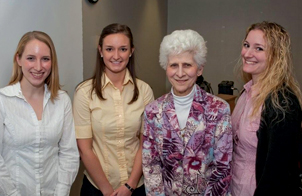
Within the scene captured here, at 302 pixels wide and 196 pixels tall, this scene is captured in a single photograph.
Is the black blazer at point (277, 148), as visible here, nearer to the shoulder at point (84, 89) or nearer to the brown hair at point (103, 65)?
the brown hair at point (103, 65)

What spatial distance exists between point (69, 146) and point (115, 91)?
41 centimetres

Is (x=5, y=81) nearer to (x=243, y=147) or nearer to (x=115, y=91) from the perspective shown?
(x=115, y=91)

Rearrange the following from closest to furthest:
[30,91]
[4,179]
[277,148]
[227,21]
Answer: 1. [277,148]
2. [4,179]
3. [30,91]
4. [227,21]

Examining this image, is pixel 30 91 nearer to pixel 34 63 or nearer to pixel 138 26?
pixel 34 63

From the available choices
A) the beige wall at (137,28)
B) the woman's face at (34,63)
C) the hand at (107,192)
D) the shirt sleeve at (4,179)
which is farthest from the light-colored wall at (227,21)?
the shirt sleeve at (4,179)

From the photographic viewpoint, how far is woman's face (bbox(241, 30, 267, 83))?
150 centimetres

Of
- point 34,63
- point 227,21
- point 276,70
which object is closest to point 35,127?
point 34,63

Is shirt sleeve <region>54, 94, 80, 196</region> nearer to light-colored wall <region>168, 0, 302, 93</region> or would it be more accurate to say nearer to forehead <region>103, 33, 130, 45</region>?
forehead <region>103, 33, 130, 45</region>

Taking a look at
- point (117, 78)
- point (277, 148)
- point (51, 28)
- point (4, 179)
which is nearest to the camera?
point (277, 148)

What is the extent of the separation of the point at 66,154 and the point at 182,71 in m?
0.80

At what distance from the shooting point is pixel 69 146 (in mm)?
1661

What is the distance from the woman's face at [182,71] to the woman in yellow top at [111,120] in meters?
0.35

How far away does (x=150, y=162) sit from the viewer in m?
1.57

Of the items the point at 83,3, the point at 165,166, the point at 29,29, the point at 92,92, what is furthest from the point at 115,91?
the point at 83,3
